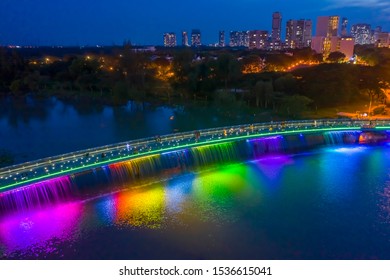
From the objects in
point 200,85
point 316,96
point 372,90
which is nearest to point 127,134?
point 200,85

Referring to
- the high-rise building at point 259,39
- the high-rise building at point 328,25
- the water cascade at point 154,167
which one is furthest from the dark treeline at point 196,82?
the high-rise building at point 259,39

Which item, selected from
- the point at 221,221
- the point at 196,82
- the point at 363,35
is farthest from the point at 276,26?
the point at 221,221

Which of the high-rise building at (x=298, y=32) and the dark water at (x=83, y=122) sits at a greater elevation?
the high-rise building at (x=298, y=32)

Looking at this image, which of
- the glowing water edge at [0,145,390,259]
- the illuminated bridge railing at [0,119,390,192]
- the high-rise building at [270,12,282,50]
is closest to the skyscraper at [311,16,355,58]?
the high-rise building at [270,12,282,50]

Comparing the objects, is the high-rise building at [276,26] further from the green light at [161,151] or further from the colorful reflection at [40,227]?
the colorful reflection at [40,227]

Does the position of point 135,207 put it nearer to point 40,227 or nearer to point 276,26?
point 40,227

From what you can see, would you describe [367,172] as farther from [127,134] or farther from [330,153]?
[127,134]
